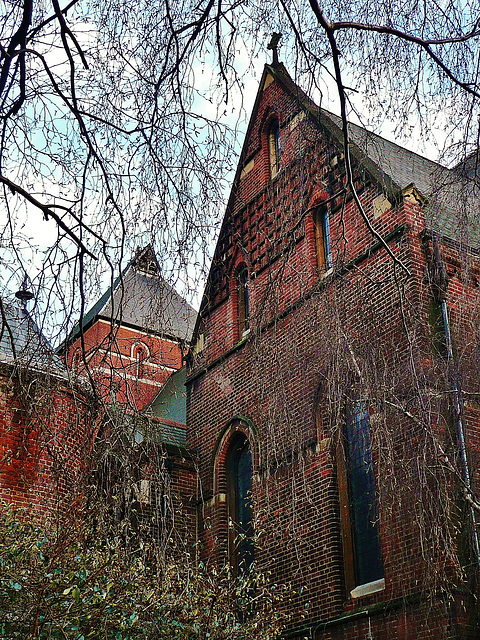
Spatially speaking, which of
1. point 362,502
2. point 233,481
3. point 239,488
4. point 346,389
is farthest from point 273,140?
point 346,389

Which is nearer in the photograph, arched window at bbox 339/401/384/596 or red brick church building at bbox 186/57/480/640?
red brick church building at bbox 186/57/480/640

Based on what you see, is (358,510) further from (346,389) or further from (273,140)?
(273,140)

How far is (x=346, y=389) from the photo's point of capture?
28.9ft

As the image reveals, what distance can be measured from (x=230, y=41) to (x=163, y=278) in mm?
1366

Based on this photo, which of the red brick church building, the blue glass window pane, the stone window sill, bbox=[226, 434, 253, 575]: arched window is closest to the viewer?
the red brick church building

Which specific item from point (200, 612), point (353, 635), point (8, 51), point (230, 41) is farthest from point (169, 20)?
point (353, 635)

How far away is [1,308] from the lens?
475 cm

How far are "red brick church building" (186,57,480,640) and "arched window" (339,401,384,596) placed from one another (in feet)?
0.09

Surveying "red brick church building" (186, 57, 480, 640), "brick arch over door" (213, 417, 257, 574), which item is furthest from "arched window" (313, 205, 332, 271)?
"brick arch over door" (213, 417, 257, 574)

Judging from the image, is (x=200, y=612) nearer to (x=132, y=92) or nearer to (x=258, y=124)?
(x=132, y=92)

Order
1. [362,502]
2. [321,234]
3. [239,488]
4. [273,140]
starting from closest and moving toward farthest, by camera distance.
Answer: [362,502]
[321,234]
[239,488]
[273,140]

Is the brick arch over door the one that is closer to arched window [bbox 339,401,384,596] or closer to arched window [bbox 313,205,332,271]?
arched window [bbox 339,401,384,596]

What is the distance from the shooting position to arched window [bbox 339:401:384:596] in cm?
1096

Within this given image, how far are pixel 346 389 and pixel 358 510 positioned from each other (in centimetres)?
335
